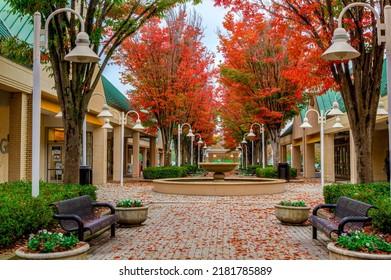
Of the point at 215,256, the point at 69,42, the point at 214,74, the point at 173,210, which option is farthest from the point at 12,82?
the point at 214,74

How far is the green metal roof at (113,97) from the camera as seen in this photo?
1189 inches

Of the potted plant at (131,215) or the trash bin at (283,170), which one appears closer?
the potted plant at (131,215)

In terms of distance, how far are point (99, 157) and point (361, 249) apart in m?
24.7

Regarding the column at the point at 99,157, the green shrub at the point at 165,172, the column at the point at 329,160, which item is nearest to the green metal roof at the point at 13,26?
the column at the point at 99,157

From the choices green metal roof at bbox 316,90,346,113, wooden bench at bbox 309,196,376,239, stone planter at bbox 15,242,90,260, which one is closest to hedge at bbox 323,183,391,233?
wooden bench at bbox 309,196,376,239

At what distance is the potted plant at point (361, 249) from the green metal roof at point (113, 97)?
83.5 feet

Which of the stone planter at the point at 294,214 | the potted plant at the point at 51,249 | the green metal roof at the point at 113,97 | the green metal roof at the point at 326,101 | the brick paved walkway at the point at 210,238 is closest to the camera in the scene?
the potted plant at the point at 51,249

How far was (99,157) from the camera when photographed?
92.8ft

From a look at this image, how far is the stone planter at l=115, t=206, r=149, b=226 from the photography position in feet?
32.0

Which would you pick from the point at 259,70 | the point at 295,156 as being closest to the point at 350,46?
the point at 259,70

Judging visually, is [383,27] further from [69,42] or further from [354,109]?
[69,42]

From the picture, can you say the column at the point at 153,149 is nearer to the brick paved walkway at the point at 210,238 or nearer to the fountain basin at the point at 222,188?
the fountain basin at the point at 222,188

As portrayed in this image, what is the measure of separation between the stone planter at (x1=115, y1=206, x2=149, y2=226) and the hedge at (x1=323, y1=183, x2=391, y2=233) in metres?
4.86

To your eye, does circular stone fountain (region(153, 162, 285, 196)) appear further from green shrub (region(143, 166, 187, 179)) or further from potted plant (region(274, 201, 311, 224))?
green shrub (region(143, 166, 187, 179))
